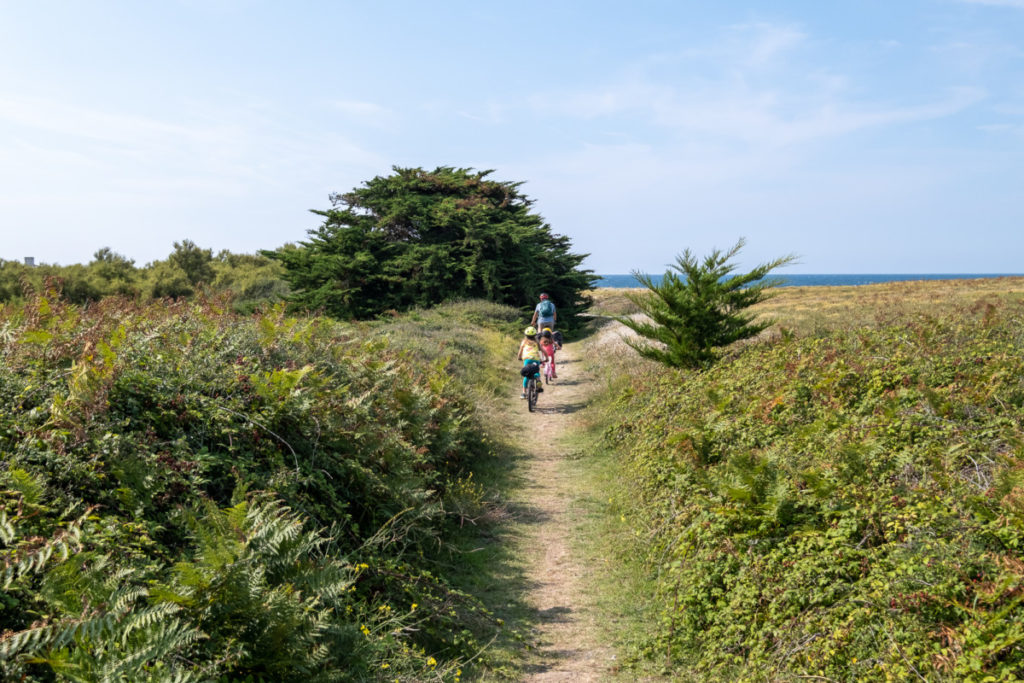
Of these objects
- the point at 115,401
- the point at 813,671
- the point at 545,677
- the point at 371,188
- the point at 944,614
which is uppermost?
the point at 371,188

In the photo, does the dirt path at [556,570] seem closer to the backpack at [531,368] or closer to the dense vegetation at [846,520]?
the dense vegetation at [846,520]

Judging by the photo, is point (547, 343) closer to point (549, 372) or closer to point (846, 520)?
point (549, 372)

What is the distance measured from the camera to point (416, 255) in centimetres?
3017

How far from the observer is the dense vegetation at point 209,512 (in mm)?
3416

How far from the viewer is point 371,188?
33.9 metres

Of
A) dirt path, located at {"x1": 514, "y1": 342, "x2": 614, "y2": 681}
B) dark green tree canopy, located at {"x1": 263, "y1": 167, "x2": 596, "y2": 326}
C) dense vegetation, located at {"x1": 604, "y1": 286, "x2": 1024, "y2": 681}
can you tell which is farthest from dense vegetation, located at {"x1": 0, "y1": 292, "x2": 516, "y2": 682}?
dark green tree canopy, located at {"x1": 263, "y1": 167, "x2": 596, "y2": 326}

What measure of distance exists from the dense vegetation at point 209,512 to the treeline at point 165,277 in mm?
13180

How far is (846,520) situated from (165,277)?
38.8 m

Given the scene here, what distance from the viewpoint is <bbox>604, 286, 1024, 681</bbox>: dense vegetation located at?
14.3 feet

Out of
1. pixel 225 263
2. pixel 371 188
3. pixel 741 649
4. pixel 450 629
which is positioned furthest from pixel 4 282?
pixel 741 649

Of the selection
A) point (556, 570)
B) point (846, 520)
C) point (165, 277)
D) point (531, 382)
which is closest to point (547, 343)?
point (531, 382)

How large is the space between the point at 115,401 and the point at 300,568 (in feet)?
7.87

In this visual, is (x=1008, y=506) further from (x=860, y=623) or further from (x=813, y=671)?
(x=813, y=671)

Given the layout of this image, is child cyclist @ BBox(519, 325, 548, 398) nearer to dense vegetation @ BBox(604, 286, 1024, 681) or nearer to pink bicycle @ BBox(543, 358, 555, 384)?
pink bicycle @ BBox(543, 358, 555, 384)
